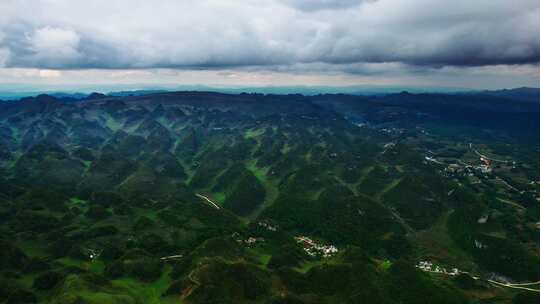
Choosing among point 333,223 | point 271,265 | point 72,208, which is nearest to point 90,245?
point 72,208

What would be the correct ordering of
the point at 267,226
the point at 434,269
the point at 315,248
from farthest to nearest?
the point at 267,226
the point at 315,248
the point at 434,269

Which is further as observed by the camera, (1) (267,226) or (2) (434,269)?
(1) (267,226)

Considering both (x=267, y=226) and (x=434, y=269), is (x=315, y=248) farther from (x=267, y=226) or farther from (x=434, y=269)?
(x=434, y=269)

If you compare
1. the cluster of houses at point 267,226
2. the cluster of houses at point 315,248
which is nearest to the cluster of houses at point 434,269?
the cluster of houses at point 315,248

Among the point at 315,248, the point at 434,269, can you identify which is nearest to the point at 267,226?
the point at 315,248

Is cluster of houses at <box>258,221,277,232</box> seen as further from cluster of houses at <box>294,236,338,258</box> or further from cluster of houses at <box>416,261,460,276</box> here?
cluster of houses at <box>416,261,460,276</box>

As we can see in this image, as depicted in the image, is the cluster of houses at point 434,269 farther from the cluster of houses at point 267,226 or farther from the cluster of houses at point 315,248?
the cluster of houses at point 267,226

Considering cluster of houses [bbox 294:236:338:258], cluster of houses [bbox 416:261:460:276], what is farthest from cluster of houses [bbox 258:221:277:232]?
cluster of houses [bbox 416:261:460:276]

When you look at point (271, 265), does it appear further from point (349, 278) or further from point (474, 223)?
point (474, 223)
